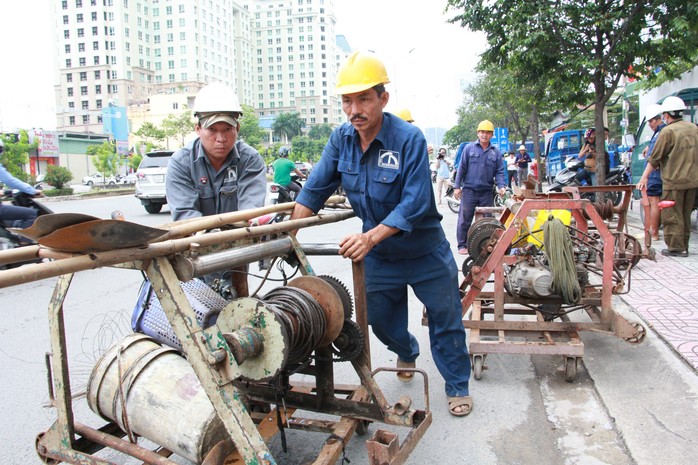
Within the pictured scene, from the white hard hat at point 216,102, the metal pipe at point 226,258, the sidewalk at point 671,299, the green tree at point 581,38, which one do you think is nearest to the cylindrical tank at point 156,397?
the metal pipe at point 226,258

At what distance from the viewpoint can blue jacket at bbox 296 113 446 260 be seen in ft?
9.52

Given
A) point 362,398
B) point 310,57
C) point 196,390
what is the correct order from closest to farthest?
point 196,390
point 362,398
point 310,57

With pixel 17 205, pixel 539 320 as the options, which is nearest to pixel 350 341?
pixel 539 320

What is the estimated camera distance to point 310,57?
147 meters

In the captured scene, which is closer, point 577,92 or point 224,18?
point 577,92

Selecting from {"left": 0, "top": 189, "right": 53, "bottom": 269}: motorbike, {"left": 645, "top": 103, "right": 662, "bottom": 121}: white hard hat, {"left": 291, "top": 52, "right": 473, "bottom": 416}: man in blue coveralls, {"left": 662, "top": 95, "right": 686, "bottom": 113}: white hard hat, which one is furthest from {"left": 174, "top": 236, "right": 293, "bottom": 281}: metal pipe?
{"left": 645, "top": 103, "right": 662, "bottom": 121}: white hard hat

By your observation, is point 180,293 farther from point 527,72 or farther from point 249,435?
point 527,72

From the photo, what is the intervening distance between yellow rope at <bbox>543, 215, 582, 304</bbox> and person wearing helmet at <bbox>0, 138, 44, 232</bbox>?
662cm

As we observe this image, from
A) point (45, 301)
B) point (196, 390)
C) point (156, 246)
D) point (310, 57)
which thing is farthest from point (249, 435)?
point (310, 57)

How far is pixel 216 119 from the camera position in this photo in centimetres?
309

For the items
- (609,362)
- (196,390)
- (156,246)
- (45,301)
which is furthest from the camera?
(45,301)

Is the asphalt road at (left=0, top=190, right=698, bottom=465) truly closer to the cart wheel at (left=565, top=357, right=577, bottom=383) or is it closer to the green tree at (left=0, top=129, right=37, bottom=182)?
the cart wheel at (left=565, top=357, right=577, bottom=383)

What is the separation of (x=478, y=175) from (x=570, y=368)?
14.8 ft

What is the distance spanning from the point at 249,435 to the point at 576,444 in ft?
6.46
